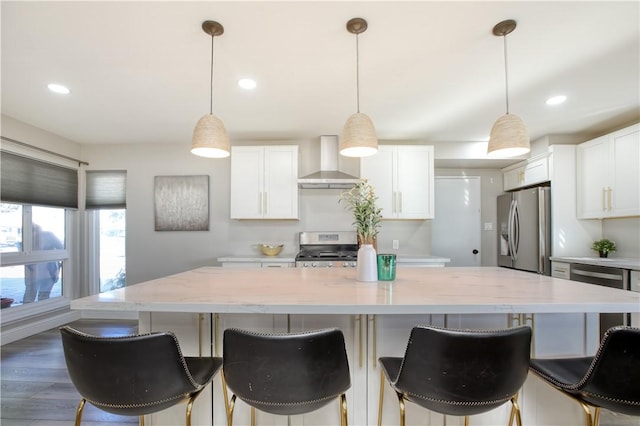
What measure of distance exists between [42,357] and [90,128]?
243 centimetres

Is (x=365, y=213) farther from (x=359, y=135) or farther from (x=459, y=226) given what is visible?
(x=459, y=226)

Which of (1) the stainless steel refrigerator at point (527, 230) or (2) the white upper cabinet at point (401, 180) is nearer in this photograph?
(1) the stainless steel refrigerator at point (527, 230)

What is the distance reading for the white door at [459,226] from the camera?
4312mm

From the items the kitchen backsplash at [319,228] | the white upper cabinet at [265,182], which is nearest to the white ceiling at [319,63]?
the white upper cabinet at [265,182]

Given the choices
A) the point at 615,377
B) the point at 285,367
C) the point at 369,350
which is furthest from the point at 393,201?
the point at 285,367

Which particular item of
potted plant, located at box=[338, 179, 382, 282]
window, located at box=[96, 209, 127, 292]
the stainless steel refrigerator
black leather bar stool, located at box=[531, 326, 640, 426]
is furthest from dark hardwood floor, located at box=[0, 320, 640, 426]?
the stainless steel refrigerator

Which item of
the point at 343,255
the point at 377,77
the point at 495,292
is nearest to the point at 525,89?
the point at 377,77

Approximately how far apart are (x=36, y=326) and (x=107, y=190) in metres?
1.78

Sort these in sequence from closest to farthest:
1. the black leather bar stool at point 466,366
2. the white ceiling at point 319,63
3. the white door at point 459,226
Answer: the black leather bar stool at point 466,366 → the white ceiling at point 319,63 → the white door at point 459,226

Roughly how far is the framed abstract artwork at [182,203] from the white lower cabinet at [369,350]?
8.53ft

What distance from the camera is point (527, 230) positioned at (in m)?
3.59

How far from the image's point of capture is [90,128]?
3.43m

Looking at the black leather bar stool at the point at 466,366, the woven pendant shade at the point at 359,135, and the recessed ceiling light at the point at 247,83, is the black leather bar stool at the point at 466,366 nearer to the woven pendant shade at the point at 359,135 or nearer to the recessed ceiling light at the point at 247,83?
the woven pendant shade at the point at 359,135

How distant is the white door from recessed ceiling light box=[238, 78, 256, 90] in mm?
3098
